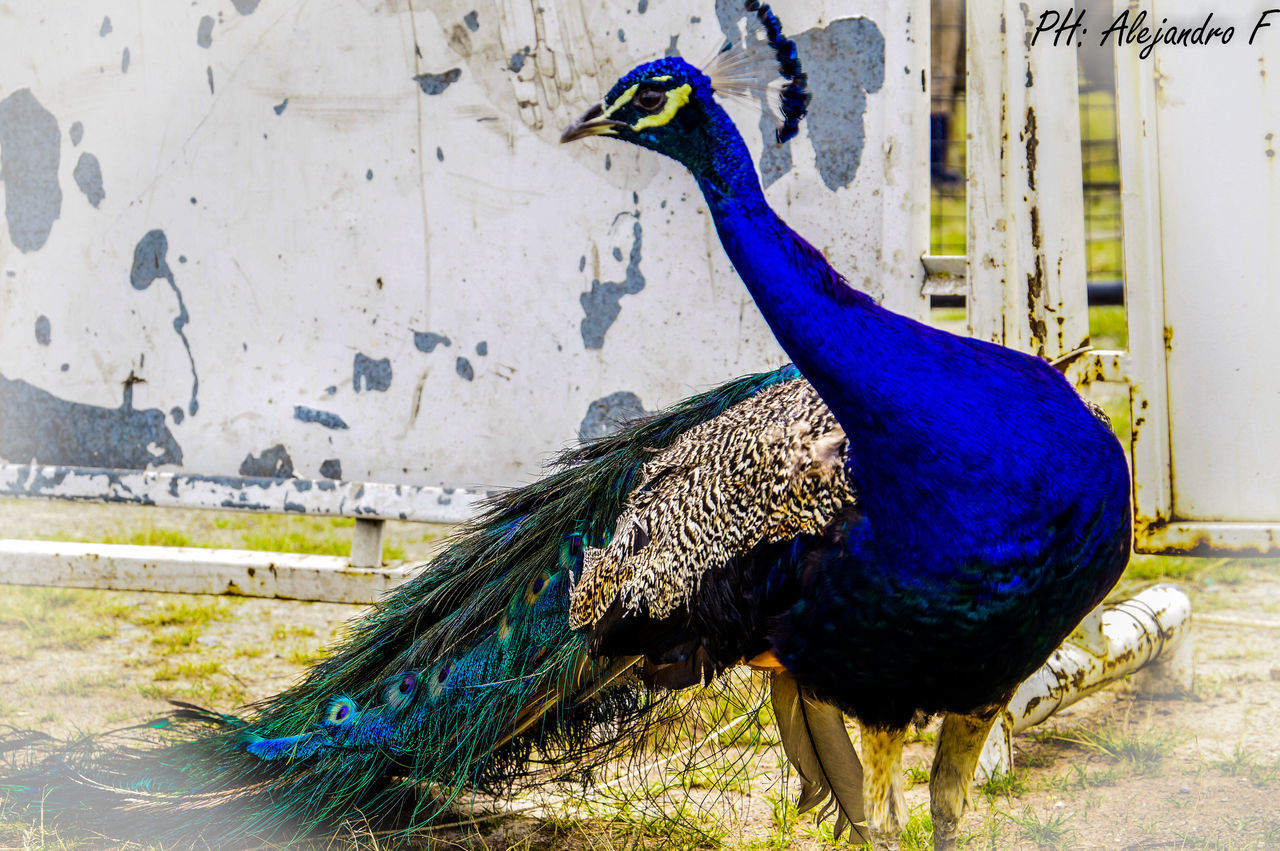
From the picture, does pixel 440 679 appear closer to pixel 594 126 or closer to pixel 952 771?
pixel 952 771

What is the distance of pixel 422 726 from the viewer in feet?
6.76

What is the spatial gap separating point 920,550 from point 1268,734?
1.58m

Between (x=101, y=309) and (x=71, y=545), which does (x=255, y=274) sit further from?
(x=71, y=545)

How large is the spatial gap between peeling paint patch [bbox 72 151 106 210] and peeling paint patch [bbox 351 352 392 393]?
0.90 metres

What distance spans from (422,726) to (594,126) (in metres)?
1.14

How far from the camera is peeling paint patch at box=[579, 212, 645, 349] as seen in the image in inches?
111

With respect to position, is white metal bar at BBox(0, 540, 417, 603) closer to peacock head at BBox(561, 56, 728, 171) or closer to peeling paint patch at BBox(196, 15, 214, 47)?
peeling paint patch at BBox(196, 15, 214, 47)

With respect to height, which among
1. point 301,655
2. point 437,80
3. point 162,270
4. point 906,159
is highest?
point 437,80

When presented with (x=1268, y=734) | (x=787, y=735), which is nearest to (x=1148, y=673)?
(x=1268, y=734)

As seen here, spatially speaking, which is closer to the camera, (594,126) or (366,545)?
(594,126)

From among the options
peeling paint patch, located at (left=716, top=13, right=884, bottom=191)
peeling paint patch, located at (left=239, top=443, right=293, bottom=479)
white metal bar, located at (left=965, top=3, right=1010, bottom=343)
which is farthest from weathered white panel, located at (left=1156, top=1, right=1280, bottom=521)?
peeling paint patch, located at (left=239, top=443, right=293, bottom=479)

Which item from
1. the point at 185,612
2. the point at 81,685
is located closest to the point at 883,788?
the point at 81,685

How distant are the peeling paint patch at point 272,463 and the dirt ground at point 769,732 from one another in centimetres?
50

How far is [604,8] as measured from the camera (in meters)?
2.75
